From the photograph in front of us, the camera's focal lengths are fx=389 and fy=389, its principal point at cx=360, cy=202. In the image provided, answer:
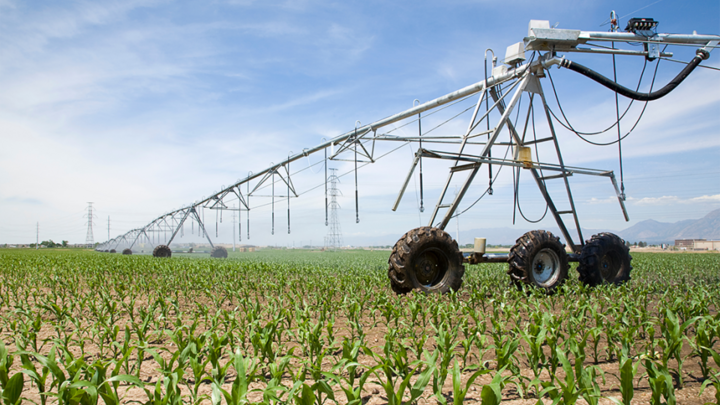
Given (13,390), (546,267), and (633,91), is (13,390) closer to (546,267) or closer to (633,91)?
(546,267)

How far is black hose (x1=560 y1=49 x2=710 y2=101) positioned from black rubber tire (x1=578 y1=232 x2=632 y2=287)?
3.06m

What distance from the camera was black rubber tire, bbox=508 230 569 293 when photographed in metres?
7.35

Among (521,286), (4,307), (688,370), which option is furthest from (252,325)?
(4,307)

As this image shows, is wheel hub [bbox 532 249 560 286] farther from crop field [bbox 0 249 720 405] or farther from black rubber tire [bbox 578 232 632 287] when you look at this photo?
crop field [bbox 0 249 720 405]

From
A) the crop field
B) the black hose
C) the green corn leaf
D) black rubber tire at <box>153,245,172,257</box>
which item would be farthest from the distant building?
the green corn leaf

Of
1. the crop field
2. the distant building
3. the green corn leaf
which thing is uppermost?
the green corn leaf

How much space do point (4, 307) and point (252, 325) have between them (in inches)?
244

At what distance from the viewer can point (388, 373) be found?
8.99 feet

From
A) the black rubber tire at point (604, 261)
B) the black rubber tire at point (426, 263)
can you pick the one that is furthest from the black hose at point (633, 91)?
the black rubber tire at point (426, 263)

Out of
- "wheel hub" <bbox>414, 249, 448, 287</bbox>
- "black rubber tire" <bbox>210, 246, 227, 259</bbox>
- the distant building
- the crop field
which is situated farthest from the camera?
the distant building

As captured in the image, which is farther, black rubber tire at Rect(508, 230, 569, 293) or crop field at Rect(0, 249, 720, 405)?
black rubber tire at Rect(508, 230, 569, 293)

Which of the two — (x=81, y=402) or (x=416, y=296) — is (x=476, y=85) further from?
(x=81, y=402)

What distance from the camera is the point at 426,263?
7297mm

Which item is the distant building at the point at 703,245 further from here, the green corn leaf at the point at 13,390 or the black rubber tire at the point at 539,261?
the green corn leaf at the point at 13,390
